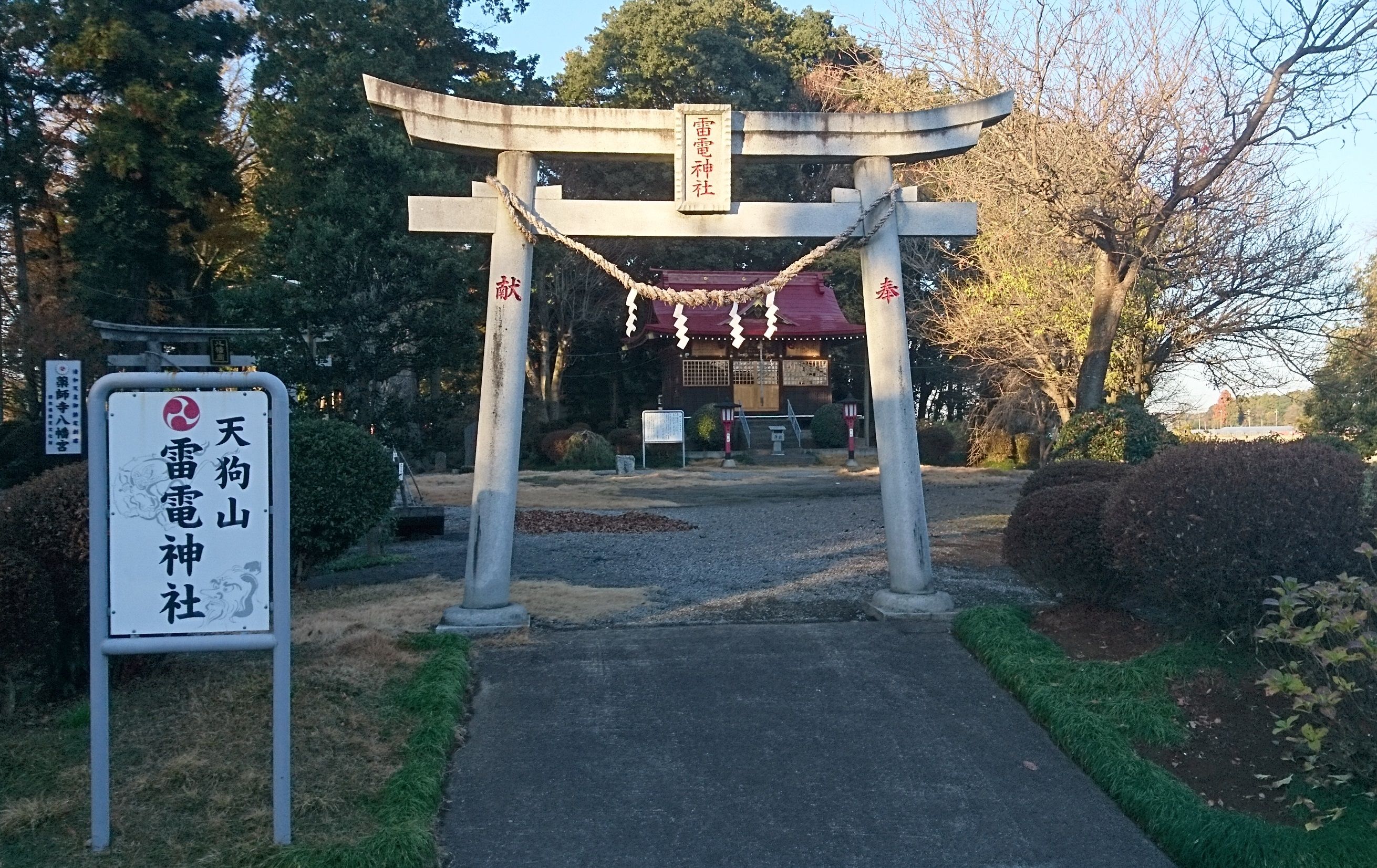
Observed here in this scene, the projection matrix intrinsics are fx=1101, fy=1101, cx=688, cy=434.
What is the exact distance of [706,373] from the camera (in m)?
34.4

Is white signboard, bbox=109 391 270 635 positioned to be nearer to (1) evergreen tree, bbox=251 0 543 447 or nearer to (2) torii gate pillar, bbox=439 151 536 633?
(2) torii gate pillar, bbox=439 151 536 633

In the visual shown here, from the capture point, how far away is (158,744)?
5.41 m

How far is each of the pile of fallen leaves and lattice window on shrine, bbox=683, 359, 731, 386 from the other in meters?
16.5

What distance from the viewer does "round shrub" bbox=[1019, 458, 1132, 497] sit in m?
9.05

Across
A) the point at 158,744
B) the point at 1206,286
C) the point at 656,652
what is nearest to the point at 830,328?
the point at 1206,286

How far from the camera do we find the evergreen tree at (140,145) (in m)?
25.2

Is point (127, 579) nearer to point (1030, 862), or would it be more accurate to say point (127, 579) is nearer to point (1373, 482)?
point (1030, 862)

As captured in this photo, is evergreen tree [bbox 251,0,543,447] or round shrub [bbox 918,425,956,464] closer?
→ evergreen tree [bbox 251,0,543,447]

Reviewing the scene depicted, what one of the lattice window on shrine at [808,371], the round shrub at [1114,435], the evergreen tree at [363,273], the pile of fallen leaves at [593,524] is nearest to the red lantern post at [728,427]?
the lattice window on shrine at [808,371]

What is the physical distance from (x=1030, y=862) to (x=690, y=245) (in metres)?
32.1

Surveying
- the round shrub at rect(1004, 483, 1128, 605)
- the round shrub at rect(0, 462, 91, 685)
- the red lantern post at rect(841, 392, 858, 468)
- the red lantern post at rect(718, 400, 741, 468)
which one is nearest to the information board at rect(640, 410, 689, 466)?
the red lantern post at rect(718, 400, 741, 468)

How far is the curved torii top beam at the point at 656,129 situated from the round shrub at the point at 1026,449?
2099cm

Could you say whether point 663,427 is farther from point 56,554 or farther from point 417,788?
point 417,788

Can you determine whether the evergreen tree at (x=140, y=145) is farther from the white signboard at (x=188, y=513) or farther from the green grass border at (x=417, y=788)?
the white signboard at (x=188, y=513)
